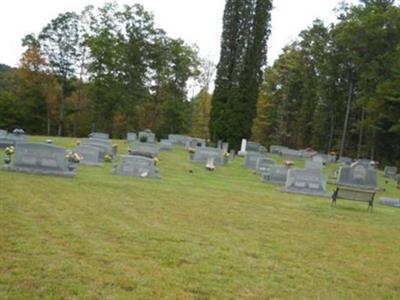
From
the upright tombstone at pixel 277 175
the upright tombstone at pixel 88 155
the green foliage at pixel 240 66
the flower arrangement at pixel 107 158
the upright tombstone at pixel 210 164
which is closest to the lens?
the upright tombstone at pixel 88 155

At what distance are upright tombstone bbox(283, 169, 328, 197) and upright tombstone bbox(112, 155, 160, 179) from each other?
4.80 metres

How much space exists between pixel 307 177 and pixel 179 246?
11.6 m

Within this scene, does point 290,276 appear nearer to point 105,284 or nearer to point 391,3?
point 105,284

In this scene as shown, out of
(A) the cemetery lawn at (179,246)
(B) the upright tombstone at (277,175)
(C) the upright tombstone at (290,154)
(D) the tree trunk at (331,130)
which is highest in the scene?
(D) the tree trunk at (331,130)

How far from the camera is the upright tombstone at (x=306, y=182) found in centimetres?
1875

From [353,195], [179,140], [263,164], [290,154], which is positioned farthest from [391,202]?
[179,140]

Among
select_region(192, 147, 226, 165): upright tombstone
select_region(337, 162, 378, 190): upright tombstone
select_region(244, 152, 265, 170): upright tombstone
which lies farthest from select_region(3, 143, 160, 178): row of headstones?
select_region(244, 152, 265, 170): upright tombstone

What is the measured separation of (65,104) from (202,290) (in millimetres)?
49435

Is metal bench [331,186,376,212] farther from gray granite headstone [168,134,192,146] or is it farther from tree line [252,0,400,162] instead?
gray granite headstone [168,134,192,146]

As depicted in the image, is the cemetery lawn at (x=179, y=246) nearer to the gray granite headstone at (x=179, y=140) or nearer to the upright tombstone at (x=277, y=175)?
the upright tombstone at (x=277, y=175)

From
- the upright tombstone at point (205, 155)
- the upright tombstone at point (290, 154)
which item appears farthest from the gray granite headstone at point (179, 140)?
the upright tombstone at point (205, 155)

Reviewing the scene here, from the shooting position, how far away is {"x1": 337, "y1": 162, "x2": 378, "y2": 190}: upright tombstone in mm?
23781

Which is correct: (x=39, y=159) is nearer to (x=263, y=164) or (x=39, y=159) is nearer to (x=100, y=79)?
(x=263, y=164)

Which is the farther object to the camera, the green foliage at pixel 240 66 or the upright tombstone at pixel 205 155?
the green foliage at pixel 240 66
